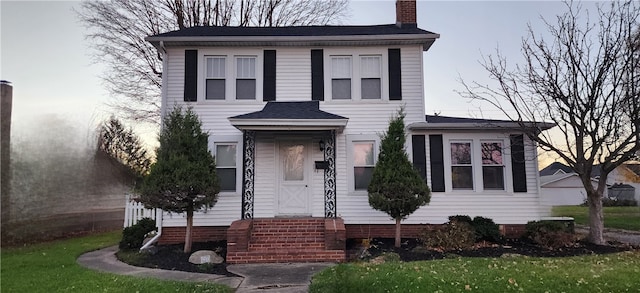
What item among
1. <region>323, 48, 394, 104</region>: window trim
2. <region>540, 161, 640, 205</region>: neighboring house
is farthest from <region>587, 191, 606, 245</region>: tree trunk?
<region>540, 161, 640, 205</region>: neighboring house

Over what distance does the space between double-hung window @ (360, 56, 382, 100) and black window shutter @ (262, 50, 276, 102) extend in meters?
2.56

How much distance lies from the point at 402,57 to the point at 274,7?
1272 cm

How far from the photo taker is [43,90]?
30.9 feet

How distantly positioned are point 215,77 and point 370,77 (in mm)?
4512

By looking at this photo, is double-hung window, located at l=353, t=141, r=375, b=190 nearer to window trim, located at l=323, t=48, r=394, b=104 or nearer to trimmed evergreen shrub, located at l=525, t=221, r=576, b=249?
window trim, located at l=323, t=48, r=394, b=104

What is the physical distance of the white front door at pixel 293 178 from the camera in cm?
1094

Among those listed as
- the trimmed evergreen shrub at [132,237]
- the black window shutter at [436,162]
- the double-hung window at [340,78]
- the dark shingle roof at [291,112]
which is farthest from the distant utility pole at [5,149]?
the black window shutter at [436,162]

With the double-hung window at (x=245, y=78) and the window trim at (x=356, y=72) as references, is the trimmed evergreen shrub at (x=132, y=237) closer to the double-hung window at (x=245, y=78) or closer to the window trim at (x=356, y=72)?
the double-hung window at (x=245, y=78)

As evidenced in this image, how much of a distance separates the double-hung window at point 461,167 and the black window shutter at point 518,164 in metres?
1.18

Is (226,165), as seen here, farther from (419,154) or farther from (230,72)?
(419,154)

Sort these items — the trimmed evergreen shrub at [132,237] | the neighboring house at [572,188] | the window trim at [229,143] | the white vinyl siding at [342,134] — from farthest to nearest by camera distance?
1. the neighboring house at [572,188]
2. the window trim at [229,143]
3. the white vinyl siding at [342,134]
4. the trimmed evergreen shrub at [132,237]

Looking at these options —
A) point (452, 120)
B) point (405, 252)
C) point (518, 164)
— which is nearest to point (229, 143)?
point (405, 252)

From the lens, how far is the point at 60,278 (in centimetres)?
664

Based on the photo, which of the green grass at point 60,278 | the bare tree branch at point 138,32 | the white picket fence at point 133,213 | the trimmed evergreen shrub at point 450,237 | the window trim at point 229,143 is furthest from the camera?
the bare tree branch at point 138,32
